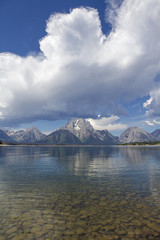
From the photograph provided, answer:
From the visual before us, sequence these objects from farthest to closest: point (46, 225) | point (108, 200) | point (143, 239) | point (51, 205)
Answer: point (108, 200), point (51, 205), point (46, 225), point (143, 239)

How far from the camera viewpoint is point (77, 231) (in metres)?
15.5

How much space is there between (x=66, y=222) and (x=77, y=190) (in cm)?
1246

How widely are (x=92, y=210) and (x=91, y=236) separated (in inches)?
234

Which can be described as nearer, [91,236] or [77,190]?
[91,236]

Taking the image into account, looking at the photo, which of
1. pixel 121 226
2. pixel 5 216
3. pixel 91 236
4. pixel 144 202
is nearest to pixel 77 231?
pixel 91 236

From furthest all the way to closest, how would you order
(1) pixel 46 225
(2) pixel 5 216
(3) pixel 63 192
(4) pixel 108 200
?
1. (3) pixel 63 192
2. (4) pixel 108 200
3. (2) pixel 5 216
4. (1) pixel 46 225

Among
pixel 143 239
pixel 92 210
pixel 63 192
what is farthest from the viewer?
pixel 63 192

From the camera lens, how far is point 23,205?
2200 centimetres

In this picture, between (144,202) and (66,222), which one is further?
(144,202)

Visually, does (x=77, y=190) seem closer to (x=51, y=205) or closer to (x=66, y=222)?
(x=51, y=205)

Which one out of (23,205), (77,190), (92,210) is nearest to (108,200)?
(92,210)

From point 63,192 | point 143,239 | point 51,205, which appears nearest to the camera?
point 143,239

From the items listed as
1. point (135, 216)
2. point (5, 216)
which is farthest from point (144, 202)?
point (5, 216)

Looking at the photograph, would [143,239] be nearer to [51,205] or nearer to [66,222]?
[66,222]
